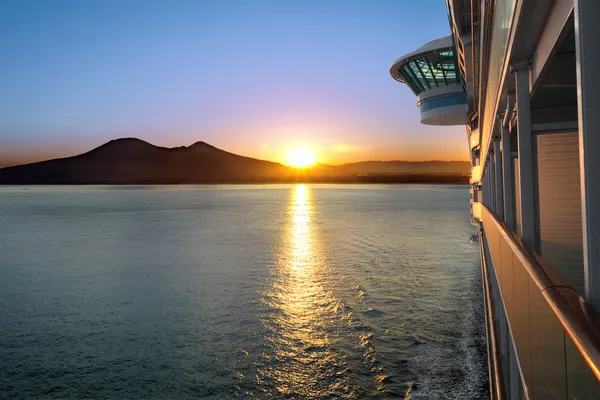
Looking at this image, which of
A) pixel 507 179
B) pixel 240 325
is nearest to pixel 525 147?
pixel 507 179

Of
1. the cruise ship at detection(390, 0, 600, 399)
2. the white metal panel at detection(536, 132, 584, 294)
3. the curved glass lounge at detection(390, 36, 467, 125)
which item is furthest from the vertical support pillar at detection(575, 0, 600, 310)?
the curved glass lounge at detection(390, 36, 467, 125)

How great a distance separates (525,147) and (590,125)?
2.62 metres

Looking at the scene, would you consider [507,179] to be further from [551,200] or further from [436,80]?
[436,80]

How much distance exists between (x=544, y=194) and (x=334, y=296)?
810 centimetres

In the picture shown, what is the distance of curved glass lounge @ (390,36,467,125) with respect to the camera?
1410 inches

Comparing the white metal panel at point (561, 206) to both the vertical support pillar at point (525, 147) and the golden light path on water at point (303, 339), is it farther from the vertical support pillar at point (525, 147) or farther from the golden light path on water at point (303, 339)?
the vertical support pillar at point (525, 147)

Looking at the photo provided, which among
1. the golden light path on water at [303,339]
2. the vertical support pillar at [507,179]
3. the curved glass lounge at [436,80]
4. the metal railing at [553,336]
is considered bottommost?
the golden light path on water at [303,339]

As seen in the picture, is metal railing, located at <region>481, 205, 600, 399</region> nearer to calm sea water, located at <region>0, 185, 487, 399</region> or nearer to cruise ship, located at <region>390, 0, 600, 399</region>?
cruise ship, located at <region>390, 0, 600, 399</region>

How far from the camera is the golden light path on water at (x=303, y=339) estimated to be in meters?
9.02

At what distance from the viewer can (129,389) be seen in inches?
340

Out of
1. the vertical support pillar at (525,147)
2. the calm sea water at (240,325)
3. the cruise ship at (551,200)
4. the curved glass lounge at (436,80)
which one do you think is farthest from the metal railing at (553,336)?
the curved glass lounge at (436,80)

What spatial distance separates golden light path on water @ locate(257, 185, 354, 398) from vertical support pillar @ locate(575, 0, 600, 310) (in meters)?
7.39

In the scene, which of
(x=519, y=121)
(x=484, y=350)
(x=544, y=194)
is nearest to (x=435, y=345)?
(x=484, y=350)

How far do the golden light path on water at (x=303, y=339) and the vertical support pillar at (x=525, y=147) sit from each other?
529 centimetres
